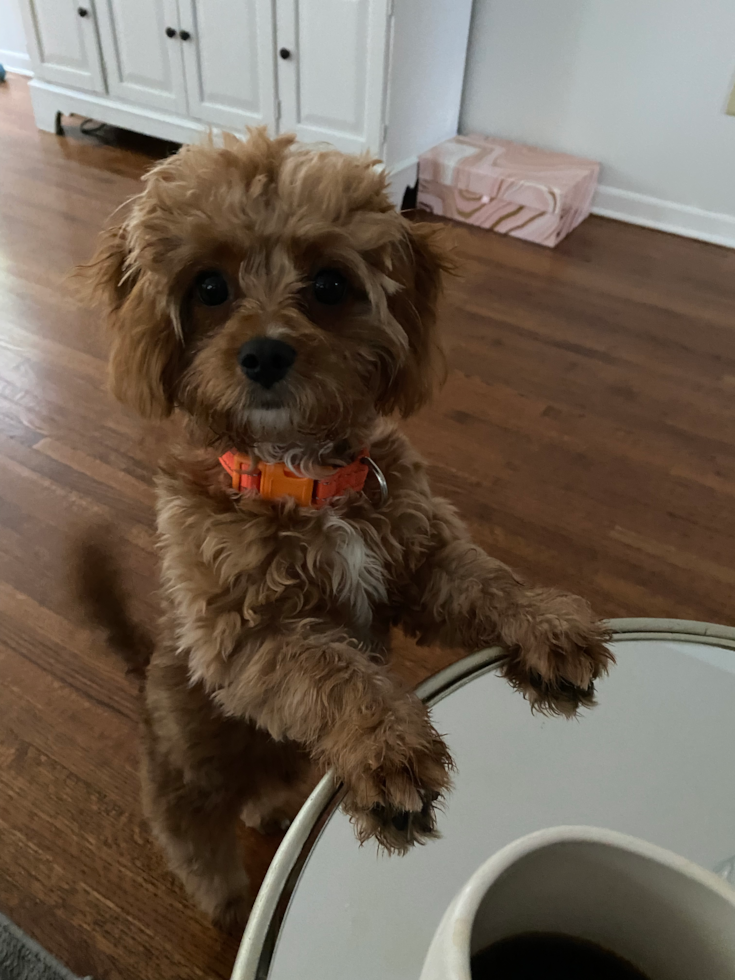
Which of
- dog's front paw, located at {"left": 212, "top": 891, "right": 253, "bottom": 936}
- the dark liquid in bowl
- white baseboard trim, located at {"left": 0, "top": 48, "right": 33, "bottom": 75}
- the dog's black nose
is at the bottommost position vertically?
white baseboard trim, located at {"left": 0, "top": 48, "right": 33, "bottom": 75}

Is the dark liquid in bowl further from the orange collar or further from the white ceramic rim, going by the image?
the orange collar

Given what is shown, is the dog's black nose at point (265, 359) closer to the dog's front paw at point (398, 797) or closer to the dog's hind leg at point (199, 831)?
the dog's front paw at point (398, 797)

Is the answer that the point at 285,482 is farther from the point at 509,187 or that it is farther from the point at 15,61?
the point at 15,61

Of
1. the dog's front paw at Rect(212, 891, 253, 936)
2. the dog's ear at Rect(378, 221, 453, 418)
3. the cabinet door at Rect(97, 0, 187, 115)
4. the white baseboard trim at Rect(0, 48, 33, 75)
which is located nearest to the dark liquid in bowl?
the dog's ear at Rect(378, 221, 453, 418)

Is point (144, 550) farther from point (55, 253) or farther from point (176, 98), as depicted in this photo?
point (176, 98)

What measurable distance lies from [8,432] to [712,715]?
68.3 inches

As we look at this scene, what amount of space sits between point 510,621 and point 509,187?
7.50ft

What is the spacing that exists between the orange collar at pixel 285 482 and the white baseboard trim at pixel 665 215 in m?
2.57

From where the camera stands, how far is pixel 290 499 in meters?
0.87

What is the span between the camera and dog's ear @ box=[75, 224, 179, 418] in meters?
0.84

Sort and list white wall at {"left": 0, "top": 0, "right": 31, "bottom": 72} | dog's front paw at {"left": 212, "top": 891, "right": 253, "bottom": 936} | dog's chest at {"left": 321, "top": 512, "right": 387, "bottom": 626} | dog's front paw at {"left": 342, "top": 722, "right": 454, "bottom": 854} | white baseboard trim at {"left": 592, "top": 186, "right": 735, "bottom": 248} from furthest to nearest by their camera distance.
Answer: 1. white wall at {"left": 0, "top": 0, "right": 31, "bottom": 72}
2. white baseboard trim at {"left": 592, "top": 186, "right": 735, "bottom": 248}
3. dog's front paw at {"left": 212, "top": 891, "right": 253, "bottom": 936}
4. dog's chest at {"left": 321, "top": 512, "right": 387, "bottom": 626}
5. dog's front paw at {"left": 342, "top": 722, "right": 454, "bottom": 854}

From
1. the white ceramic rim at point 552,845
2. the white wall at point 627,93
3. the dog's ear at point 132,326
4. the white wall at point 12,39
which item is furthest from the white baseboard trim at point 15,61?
the white ceramic rim at point 552,845

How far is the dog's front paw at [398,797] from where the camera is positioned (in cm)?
64

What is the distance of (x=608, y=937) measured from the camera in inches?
18.2
